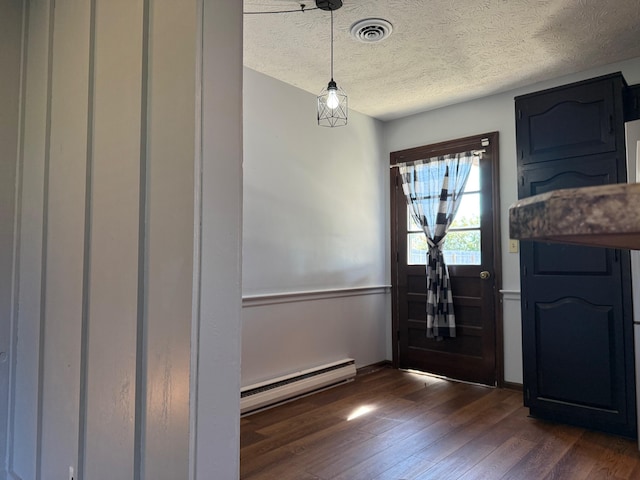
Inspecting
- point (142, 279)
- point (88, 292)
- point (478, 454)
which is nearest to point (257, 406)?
point (478, 454)

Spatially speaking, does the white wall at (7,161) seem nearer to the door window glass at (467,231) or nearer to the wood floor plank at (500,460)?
the wood floor plank at (500,460)

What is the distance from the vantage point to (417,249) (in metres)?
4.05

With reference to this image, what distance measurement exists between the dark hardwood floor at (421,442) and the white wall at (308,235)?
19.8 inches

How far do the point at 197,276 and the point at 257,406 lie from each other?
2.23m

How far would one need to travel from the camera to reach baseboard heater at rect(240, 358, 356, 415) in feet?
9.43

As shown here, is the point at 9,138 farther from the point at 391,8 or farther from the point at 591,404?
the point at 591,404

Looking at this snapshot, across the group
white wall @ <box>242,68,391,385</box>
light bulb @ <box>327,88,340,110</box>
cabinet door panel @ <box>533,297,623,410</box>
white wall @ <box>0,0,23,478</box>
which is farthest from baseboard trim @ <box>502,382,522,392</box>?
white wall @ <box>0,0,23,478</box>

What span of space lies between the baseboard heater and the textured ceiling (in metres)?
2.24

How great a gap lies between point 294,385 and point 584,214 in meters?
3.10

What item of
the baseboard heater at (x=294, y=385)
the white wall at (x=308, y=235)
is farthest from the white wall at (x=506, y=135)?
the baseboard heater at (x=294, y=385)

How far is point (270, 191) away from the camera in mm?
3178

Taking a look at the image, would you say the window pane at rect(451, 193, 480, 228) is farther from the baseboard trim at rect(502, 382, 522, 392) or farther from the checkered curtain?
the baseboard trim at rect(502, 382, 522, 392)

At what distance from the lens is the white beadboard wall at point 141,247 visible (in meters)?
0.93

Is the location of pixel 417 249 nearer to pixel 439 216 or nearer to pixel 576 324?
pixel 439 216
